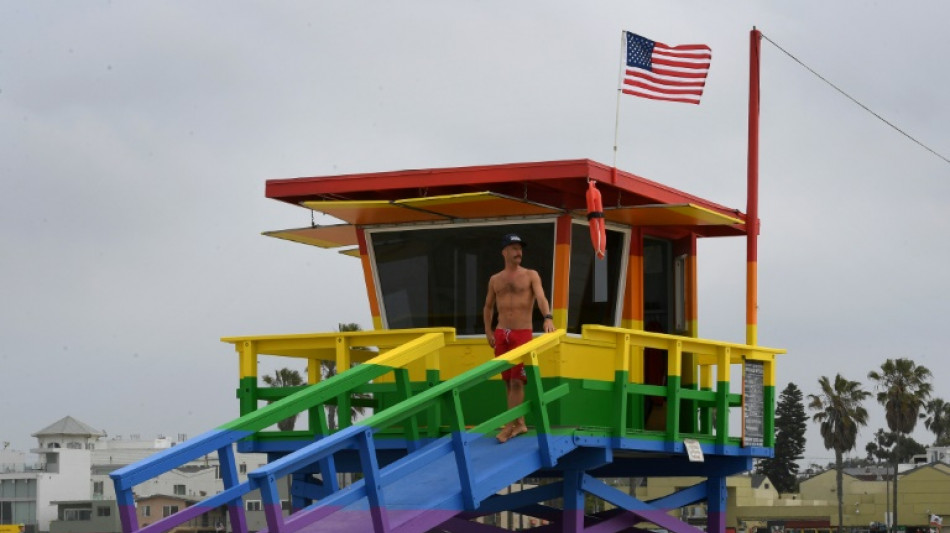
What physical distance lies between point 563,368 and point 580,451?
2.80ft

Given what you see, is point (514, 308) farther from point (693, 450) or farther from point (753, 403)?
point (753, 403)

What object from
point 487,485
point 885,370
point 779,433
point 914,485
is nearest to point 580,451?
point 487,485

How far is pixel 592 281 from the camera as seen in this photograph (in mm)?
18281

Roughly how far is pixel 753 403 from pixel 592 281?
2.42 metres

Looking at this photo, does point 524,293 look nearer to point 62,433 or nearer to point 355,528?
point 355,528

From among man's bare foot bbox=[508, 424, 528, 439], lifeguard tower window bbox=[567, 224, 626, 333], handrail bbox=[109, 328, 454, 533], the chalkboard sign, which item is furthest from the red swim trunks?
the chalkboard sign

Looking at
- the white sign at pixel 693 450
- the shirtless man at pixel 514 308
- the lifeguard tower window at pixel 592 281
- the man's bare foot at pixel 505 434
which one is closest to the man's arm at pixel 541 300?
the shirtless man at pixel 514 308

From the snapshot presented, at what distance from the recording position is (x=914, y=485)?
121m

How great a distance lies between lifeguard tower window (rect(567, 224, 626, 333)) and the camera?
58.9ft

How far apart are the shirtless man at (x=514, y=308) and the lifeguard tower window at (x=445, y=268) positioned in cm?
164

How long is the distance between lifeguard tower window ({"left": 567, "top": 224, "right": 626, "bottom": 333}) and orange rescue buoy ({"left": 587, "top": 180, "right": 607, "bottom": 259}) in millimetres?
1027

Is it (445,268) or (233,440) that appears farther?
(445,268)

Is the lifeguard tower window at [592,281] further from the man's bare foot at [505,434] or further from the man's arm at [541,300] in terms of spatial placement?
the man's bare foot at [505,434]

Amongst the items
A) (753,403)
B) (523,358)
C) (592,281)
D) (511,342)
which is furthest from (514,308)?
(753,403)
